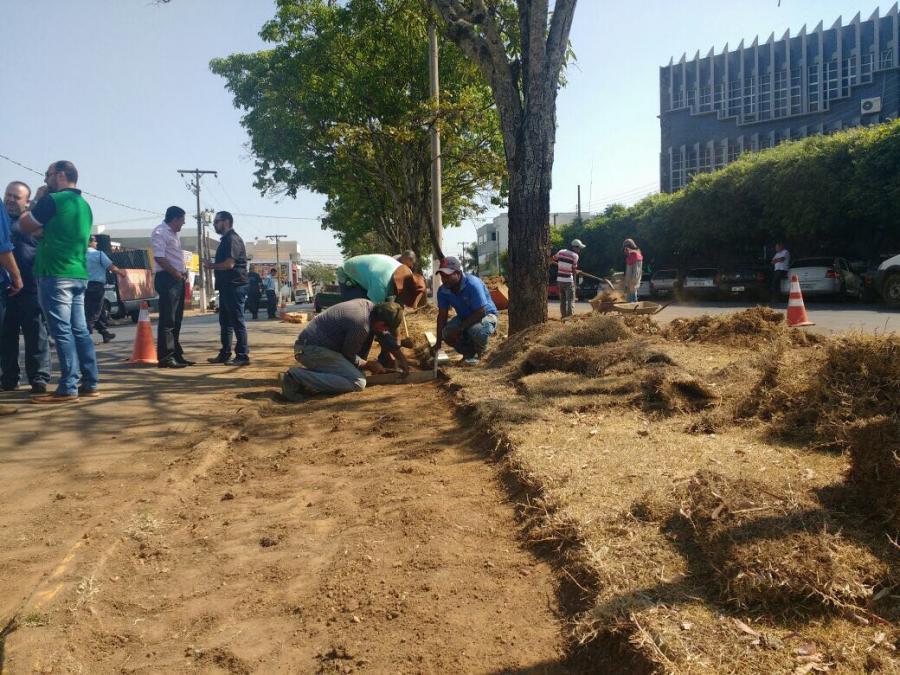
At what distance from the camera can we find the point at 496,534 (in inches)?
118

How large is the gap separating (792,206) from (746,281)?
263 cm

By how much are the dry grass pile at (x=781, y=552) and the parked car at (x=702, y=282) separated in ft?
71.3

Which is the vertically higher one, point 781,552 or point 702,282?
point 702,282

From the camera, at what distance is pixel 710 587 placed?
2.21m

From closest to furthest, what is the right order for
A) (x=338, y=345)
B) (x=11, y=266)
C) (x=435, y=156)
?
(x=11, y=266) → (x=338, y=345) → (x=435, y=156)

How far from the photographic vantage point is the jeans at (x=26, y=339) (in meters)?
6.33

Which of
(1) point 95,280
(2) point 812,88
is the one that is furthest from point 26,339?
(2) point 812,88

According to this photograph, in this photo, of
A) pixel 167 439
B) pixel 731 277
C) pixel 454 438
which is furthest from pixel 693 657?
pixel 731 277

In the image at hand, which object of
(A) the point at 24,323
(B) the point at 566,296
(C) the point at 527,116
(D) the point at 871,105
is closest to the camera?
(A) the point at 24,323

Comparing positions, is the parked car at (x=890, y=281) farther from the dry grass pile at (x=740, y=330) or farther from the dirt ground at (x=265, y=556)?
the dirt ground at (x=265, y=556)

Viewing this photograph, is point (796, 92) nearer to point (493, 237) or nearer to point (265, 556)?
point (493, 237)

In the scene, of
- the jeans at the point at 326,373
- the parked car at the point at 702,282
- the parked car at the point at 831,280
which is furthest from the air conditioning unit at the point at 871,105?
the jeans at the point at 326,373

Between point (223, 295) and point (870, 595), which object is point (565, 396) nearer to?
point (870, 595)

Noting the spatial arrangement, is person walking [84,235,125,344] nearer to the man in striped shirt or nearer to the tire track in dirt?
the tire track in dirt
